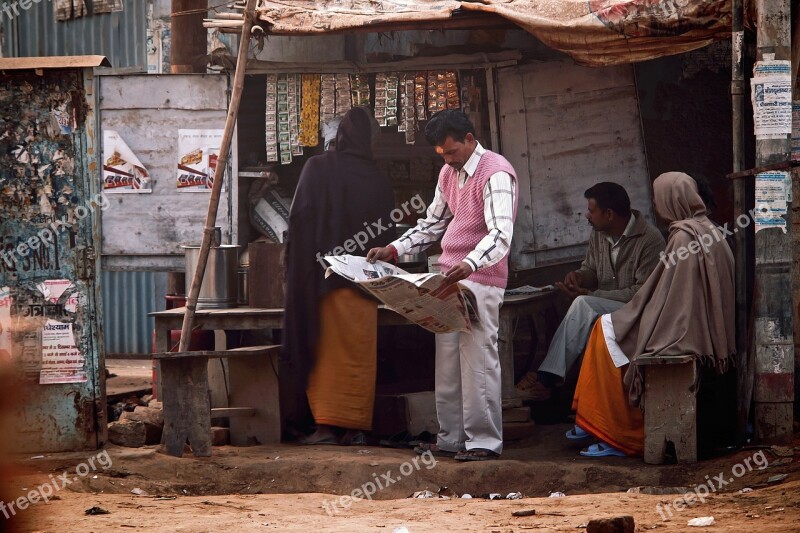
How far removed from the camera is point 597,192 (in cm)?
752

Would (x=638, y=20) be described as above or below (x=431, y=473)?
above

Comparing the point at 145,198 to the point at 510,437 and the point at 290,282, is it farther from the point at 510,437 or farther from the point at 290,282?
the point at 510,437

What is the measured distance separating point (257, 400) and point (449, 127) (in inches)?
89.7

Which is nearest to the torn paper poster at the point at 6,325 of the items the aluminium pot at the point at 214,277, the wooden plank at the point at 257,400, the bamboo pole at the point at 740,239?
the aluminium pot at the point at 214,277

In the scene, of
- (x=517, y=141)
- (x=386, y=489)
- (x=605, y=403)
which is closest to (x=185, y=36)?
(x=517, y=141)

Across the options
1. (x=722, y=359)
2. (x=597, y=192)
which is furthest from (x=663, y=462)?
(x=597, y=192)

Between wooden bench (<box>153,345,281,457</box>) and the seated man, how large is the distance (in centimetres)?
168

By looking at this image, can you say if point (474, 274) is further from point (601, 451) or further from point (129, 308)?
point (129, 308)

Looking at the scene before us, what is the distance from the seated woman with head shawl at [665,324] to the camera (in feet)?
20.7

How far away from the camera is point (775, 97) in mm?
6152

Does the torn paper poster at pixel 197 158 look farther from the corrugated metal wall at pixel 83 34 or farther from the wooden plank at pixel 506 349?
the corrugated metal wall at pixel 83 34

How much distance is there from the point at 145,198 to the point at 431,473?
3650mm

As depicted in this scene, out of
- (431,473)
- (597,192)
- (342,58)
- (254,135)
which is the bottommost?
(431,473)

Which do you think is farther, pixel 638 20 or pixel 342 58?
pixel 342 58
